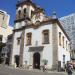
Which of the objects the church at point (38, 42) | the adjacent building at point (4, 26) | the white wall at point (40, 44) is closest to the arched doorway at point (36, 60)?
the church at point (38, 42)

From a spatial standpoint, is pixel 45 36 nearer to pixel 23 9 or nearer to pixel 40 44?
pixel 40 44

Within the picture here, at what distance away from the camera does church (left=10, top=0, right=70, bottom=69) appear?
2634 centimetres

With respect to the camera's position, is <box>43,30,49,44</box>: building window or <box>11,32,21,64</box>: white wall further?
<box>11,32,21,64</box>: white wall

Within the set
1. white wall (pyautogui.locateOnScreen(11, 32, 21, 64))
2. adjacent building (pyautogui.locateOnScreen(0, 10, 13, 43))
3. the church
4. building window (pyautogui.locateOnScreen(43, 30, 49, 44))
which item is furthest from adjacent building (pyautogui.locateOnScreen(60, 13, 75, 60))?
building window (pyautogui.locateOnScreen(43, 30, 49, 44))

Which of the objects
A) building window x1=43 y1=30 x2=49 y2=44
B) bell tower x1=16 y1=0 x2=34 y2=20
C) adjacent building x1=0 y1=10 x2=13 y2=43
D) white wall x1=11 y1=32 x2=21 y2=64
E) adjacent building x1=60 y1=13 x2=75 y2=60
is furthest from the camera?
adjacent building x1=60 y1=13 x2=75 y2=60

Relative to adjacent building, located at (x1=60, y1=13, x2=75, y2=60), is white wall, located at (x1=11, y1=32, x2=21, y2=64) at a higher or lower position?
lower

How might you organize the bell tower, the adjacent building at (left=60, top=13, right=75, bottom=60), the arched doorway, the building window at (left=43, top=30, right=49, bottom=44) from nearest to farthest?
the building window at (left=43, top=30, right=49, bottom=44), the arched doorway, the bell tower, the adjacent building at (left=60, top=13, right=75, bottom=60)

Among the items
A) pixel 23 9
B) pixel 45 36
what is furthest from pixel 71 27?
pixel 45 36

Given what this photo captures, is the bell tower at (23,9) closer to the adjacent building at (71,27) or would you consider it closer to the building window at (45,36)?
the building window at (45,36)

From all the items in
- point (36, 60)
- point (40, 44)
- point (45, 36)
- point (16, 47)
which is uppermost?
point (45, 36)

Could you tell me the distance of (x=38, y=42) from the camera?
1115 inches

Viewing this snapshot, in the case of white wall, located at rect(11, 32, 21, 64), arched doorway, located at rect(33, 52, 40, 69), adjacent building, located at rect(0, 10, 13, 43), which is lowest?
arched doorway, located at rect(33, 52, 40, 69)

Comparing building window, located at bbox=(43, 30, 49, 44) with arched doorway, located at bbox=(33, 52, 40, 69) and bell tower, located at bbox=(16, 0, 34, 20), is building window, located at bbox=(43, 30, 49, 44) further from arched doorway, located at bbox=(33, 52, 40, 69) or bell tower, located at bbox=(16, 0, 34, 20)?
bell tower, located at bbox=(16, 0, 34, 20)

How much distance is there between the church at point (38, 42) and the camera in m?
26.3
